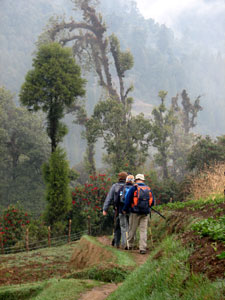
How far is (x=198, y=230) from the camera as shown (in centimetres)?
426

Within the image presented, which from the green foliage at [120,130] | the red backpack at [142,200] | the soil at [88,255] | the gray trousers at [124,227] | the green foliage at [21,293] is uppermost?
the green foliage at [120,130]

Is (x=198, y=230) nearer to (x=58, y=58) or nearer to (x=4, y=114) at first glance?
(x=58, y=58)

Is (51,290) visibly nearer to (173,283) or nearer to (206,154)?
(173,283)

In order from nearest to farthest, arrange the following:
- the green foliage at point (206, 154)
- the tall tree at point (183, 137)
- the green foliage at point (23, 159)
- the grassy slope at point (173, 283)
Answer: the grassy slope at point (173, 283) < the green foliage at point (206, 154) < the green foliage at point (23, 159) < the tall tree at point (183, 137)

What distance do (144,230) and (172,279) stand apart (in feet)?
15.0

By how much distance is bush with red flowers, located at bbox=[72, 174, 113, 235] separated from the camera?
58.1 ft

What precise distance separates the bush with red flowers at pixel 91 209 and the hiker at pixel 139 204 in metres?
9.69

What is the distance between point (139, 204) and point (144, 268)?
9.86 feet

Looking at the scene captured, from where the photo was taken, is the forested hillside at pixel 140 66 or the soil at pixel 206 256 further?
the forested hillside at pixel 140 66

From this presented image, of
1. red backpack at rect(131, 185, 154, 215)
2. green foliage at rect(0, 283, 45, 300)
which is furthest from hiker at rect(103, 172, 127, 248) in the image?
green foliage at rect(0, 283, 45, 300)

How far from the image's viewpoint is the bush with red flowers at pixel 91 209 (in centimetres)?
1771

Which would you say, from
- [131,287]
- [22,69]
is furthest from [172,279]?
[22,69]

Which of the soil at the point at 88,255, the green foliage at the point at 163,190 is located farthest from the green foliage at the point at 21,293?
the green foliage at the point at 163,190

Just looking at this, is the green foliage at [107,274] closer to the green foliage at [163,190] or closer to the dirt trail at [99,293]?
the dirt trail at [99,293]
